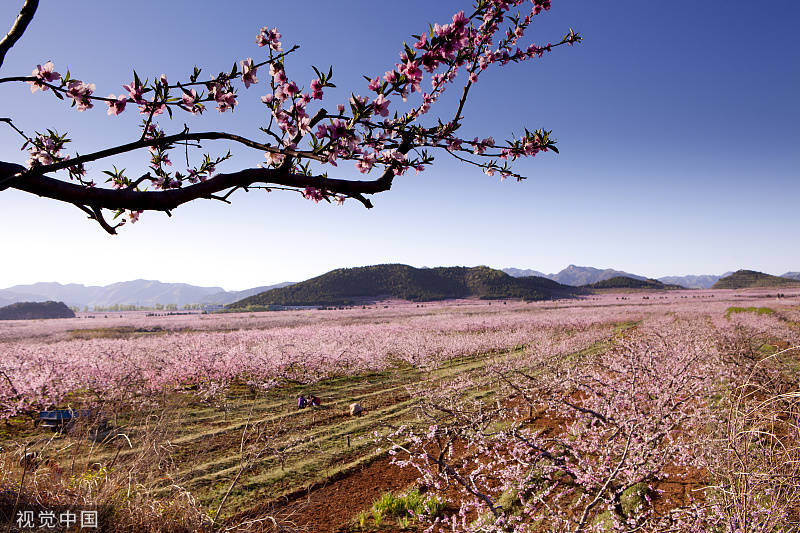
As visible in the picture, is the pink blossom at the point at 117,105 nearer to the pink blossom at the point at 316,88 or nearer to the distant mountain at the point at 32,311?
the pink blossom at the point at 316,88

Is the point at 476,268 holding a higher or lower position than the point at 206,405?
higher

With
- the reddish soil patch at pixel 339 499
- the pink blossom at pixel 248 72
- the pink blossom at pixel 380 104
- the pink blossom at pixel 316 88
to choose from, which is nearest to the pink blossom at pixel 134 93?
the pink blossom at pixel 248 72

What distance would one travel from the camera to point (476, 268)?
10394 cm

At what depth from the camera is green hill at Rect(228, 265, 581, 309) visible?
83.5 m

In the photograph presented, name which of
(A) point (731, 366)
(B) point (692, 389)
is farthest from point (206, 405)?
(A) point (731, 366)

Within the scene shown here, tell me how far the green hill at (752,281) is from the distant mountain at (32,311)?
168 m

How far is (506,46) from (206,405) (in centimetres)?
1341

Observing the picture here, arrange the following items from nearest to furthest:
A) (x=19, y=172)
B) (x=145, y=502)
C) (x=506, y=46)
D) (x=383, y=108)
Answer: (x=19, y=172), (x=383, y=108), (x=145, y=502), (x=506, y=46)

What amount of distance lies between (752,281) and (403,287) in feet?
329

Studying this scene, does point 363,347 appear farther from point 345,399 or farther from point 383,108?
point 383,108

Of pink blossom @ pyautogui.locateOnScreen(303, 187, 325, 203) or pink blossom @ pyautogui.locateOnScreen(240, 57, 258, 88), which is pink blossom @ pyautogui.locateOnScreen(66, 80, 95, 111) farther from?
pink blossom @ pyautogui.locateOnScreen(303, 187, 325, 203)

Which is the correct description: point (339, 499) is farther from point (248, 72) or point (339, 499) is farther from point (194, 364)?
point (194, 364)

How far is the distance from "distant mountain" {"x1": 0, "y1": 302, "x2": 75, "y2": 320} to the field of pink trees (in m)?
82.9

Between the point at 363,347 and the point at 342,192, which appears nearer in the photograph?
the point at 342,192
